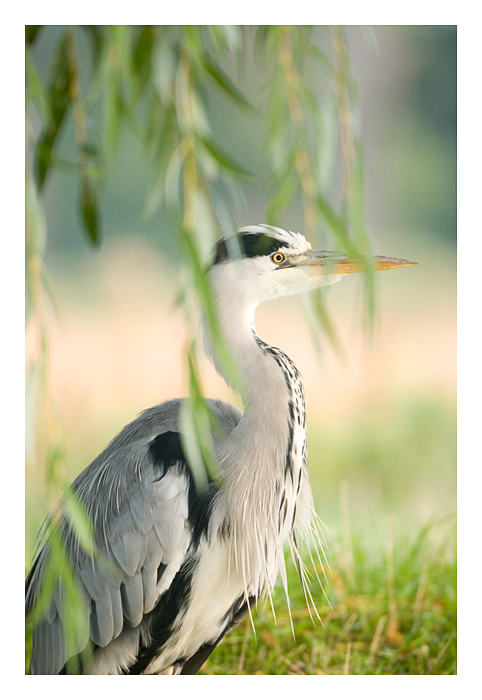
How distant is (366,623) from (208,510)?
0.69 m

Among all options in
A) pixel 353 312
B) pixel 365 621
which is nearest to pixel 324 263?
pixel 353 312

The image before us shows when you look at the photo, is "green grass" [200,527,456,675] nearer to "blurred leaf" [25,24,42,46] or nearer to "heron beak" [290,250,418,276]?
"heron beak" [290,250,418,276]

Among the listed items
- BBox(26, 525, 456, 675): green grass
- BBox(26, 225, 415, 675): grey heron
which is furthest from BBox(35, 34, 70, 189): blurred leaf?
BBox(26, 525, 456, 675): green grass

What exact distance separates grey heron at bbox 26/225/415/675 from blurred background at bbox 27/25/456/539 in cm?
20

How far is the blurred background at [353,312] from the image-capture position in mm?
1587

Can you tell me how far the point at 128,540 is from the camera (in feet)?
4.36

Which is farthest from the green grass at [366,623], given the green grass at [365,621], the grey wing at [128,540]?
the grey wing at [128,540]

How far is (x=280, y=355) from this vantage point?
1379mm

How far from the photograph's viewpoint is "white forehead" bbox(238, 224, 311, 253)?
4.59ft

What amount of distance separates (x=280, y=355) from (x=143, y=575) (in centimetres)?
57

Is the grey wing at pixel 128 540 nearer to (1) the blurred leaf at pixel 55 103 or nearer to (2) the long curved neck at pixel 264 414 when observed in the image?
(2) the long curved neck at pixel 264 414

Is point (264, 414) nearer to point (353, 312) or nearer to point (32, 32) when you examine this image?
point (353, 312)

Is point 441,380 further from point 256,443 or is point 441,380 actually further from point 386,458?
point 256,443
